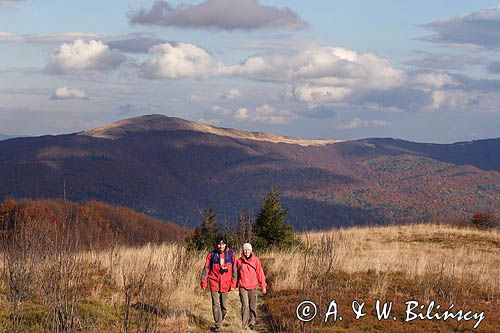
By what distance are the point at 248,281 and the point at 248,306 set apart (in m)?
0.61

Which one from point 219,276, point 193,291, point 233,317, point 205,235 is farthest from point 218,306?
point 205,235

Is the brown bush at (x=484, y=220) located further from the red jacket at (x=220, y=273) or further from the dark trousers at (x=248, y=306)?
the red jacket at (x=220, y=273)

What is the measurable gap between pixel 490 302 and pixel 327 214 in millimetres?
179699

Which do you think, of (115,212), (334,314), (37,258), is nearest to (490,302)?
(334,314)

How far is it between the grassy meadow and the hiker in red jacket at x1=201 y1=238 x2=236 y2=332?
51 centimetres

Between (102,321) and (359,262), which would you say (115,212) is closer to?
(359,262)

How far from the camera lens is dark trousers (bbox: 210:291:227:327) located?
12.9 m

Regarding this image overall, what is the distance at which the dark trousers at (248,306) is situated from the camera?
13141mm

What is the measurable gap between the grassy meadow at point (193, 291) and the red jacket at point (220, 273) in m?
0.93

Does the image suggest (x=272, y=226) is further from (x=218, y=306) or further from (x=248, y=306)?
(x=218, y=306)

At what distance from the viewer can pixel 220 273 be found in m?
12.9

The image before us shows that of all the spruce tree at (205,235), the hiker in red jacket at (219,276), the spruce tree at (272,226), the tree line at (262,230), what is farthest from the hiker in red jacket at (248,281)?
the spruce tree at (272,226)
